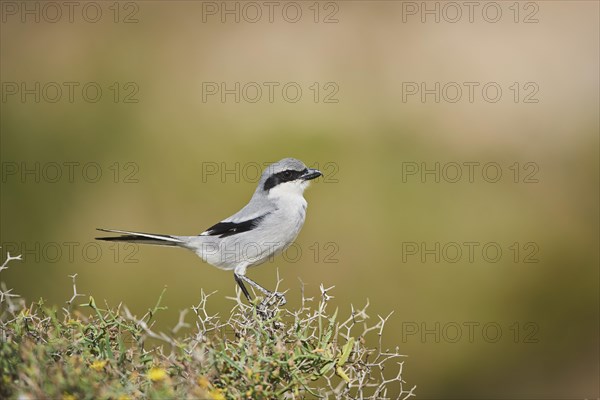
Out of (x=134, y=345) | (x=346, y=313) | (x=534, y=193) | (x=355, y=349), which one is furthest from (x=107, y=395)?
(x=534, y=193)

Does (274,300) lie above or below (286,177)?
below

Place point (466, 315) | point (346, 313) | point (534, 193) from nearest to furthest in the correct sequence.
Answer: point (346, 313) < point (466, 315) < point (534, 193)

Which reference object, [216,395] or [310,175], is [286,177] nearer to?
[310,175]

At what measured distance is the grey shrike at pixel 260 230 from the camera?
2.92 meters

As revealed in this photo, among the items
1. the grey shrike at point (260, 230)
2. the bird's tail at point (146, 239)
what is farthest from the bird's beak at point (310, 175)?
the bird's tail at point (146, 239)

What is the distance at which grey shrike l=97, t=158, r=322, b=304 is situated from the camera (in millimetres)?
2922

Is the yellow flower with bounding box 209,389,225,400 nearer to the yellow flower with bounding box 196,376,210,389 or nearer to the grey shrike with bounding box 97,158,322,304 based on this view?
the yellow flower with bounding box 196,376,210,389

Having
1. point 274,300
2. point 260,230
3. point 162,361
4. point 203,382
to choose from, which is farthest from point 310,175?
point 203,382

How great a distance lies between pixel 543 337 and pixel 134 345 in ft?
10.7

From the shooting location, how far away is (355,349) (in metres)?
1.47

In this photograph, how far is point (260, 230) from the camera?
9.77ft

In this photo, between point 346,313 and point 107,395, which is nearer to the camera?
point 107,395

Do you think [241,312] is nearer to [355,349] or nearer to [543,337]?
[355,349]

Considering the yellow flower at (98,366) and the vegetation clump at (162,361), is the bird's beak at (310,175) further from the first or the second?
the yellow flower at (98,366)
